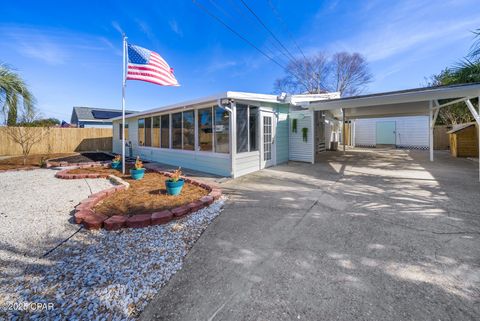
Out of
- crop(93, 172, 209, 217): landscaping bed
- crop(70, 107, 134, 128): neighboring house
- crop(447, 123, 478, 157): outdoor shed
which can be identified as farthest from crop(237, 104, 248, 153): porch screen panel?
crop(70, 107, 134, 128): neighboring house

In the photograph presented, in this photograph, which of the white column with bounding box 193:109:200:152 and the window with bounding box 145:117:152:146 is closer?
the white column with bounding box 193:109:200:152

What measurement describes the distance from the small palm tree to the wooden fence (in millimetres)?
5122

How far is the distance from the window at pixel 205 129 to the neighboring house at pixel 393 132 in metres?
15.9

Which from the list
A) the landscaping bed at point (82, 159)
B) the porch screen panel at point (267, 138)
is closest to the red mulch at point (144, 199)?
the porch screen panel at point (267, 138)

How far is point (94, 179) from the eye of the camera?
6.20 metres

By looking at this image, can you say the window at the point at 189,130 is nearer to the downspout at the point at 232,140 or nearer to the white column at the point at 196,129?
the white column at the point at 196,129

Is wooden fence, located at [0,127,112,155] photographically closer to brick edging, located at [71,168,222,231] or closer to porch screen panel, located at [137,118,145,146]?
porch screen panel, located at [137,118,145,146]

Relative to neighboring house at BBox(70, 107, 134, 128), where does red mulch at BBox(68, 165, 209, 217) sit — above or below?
below

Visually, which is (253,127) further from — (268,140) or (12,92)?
(12,92)

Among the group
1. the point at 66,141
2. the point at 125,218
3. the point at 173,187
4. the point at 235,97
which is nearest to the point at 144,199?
the point at 173,187

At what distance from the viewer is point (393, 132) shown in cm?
1688

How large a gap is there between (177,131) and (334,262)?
749 centimetres

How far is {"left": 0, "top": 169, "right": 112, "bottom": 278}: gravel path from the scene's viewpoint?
2.39 metres

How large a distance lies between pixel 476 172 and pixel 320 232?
7078 mm
